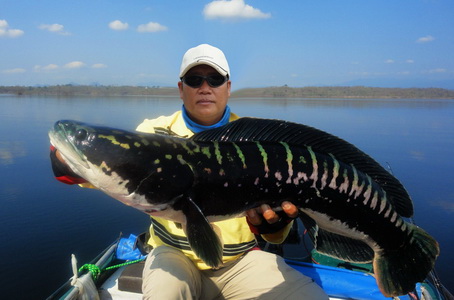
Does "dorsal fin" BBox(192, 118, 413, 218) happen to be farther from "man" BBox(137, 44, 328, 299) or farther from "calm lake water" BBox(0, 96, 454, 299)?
"calm lake water" BBox(0, 96, 454, 299)

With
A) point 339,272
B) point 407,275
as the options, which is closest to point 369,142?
point 339,272

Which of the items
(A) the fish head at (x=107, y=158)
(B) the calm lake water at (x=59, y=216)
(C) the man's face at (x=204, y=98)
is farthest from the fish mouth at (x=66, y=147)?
(B) the calm lake water at (x=59, y=216)

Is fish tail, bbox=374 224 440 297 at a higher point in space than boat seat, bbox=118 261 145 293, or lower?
higher

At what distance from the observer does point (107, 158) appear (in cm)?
254

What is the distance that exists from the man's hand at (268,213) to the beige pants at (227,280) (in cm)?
104

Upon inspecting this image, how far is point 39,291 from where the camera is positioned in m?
8.54

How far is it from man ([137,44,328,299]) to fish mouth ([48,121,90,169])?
4.45ft

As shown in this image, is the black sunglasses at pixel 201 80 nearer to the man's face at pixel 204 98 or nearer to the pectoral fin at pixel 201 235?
the man's face at pixel 204 98

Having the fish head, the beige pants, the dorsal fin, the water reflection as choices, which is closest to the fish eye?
the fish head

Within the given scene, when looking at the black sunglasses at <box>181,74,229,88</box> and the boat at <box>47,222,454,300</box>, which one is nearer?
the black sunglasses at <box>181,74,229,88</box>

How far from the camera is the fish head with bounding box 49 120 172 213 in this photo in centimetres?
253

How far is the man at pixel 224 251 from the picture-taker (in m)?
3.47

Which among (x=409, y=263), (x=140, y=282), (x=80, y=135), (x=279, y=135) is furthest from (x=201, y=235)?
(x=140, y=282)

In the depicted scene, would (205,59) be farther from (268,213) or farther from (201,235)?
(201,235)
